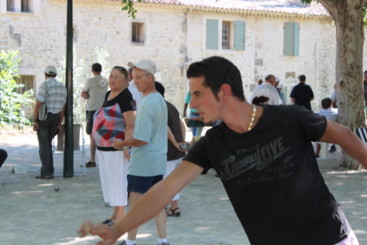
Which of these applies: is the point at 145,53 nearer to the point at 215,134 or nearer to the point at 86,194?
the point at 86,194

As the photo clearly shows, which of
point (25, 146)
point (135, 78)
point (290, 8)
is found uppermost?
point (290, 8)

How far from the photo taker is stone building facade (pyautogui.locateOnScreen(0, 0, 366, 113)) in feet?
89.0

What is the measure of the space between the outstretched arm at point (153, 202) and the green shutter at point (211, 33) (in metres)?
28.3

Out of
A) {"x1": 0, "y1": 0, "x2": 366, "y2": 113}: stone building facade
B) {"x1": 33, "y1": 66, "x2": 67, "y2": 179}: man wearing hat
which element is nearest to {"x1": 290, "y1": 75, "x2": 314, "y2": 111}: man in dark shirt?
{"x1": 33, "y1": 66, "x2": 67, "y2": 179}: man wearing hat

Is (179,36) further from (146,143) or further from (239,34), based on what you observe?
(146,143)

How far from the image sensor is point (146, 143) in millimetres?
6039

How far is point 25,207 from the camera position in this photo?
8594 mm

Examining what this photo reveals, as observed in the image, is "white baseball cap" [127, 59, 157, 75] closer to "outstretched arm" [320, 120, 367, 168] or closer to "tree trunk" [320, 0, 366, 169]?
"outstretched arm" [320, 120, 367, 168]

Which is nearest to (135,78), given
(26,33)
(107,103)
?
(107,103)

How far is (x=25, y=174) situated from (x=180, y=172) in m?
9.05

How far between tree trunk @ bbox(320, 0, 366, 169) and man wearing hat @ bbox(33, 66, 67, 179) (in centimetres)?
482

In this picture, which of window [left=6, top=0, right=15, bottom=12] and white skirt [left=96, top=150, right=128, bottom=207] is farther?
window [left=6, top=0, right=15, bottom=12]

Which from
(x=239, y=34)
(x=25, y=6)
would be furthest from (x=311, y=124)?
(x=239, y=34)

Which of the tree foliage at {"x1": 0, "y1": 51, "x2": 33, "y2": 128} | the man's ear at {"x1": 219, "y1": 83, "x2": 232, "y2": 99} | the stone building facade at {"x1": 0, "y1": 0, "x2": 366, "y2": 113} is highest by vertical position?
the stone building facade at {"x1": 0, "y1": 0, "x2": 366, "y2": 113}
